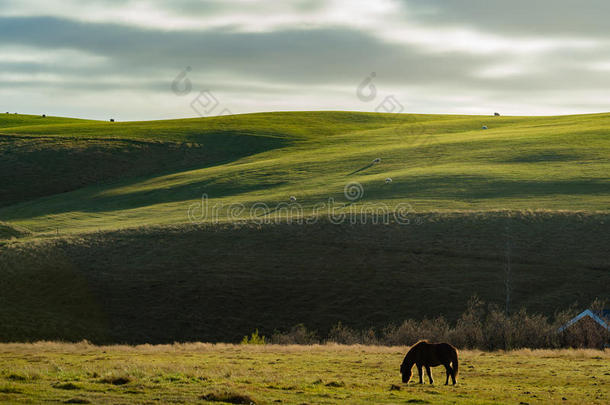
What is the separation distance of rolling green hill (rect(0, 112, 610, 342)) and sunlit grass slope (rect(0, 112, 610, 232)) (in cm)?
43

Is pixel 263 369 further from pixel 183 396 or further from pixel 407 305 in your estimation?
pixel 407 305

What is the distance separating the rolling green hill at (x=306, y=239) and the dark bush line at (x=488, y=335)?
8.80 feet

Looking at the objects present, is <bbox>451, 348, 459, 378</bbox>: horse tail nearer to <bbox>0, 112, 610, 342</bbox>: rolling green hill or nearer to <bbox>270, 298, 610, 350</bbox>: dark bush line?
<bbox>270, 298, 610, 350</bbox>: dark bush line

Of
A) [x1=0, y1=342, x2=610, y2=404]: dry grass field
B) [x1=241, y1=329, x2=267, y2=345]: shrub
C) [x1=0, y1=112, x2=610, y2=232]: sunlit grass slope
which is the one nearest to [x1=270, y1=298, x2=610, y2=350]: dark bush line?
[x1=241, y1=329, x2=267, y2=345]: shrub

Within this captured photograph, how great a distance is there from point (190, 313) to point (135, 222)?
21.6m

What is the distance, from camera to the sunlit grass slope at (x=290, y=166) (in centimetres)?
6662

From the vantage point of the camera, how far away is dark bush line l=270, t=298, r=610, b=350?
35.8m

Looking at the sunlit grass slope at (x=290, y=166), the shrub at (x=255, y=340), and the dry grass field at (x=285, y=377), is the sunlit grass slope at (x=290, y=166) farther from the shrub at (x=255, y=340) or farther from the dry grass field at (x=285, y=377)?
the dry grass field at (x=285, y=377)

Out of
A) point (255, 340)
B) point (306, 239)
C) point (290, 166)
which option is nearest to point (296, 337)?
point (255, 340)

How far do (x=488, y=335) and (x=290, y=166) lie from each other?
5300 cm

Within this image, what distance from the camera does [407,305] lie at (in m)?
45.8

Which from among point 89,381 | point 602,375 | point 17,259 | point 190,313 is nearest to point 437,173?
point 190,313

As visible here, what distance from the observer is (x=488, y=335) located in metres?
36.7

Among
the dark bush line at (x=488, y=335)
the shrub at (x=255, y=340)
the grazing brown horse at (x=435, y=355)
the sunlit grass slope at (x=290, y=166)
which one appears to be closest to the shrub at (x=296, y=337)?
the dark bush line at (x=488, y=335)
